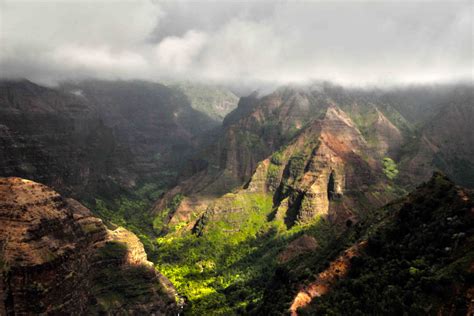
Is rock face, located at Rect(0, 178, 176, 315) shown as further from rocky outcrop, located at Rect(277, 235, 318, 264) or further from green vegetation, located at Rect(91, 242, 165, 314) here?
rocky outcrop, located at Rect(277, 235, 318, 264)

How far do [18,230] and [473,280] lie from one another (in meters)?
87.0

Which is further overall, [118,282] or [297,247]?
[297,247]

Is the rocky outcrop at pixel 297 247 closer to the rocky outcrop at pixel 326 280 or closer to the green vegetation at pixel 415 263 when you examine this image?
the green vegetation at pixel 415 263

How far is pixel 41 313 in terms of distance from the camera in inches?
3506

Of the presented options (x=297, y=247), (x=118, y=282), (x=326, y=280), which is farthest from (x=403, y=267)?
(x=297, y=247)

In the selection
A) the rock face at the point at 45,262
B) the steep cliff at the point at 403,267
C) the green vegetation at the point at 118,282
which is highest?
Result: the steep cliff at the point at 403,267

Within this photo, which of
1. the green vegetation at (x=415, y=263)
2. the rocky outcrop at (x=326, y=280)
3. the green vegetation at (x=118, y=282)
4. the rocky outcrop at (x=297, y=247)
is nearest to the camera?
the green vegetation at (x=415, y=263)

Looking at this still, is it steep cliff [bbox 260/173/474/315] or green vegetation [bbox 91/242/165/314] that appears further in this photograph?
green vegetation [bbox 91/242/165/314]

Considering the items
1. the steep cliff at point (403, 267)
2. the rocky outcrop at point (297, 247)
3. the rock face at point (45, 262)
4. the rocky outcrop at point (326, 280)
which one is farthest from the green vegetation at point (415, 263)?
the rocky outcrop at point (297, 247)

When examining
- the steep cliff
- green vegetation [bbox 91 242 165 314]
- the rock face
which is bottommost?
green vegetation [bbox 91 242 165 314]

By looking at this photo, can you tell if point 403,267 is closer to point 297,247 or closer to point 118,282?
point 118,282

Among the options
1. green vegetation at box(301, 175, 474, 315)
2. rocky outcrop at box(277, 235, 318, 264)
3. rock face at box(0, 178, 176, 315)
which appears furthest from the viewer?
rocky outcrop at box(277, 235, 318, 264)

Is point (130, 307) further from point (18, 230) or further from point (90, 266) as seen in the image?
point (18, 230)

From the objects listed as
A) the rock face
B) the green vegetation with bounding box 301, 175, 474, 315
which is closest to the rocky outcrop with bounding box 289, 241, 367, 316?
the green vegetation with bounding box 301, 175, 474, 315
